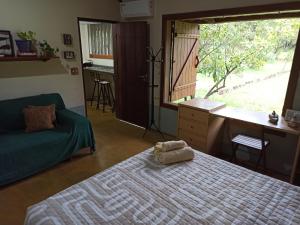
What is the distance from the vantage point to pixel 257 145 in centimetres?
261

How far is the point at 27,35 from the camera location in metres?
3.02

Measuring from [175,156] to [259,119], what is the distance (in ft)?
4.44

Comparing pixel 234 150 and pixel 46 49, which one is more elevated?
pixel 46 49

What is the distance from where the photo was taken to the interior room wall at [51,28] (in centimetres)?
296

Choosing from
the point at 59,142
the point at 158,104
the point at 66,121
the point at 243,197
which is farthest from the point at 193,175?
the point at 158,104

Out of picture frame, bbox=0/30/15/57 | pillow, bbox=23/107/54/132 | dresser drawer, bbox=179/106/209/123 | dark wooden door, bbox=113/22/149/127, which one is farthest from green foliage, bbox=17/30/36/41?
dresser drawer, bbox=179/106/209/123

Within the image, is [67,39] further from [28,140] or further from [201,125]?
[201,125]

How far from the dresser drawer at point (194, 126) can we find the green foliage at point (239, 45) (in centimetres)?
174

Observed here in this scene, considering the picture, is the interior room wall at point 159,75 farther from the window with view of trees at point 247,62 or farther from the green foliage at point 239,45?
the green foliage at point 239,45

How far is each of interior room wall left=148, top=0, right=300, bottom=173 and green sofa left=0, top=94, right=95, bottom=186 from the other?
1.47m

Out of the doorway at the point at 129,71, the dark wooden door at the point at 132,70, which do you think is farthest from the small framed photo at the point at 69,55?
the dark wooden door at the point at 132,70

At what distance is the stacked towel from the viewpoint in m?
1.92

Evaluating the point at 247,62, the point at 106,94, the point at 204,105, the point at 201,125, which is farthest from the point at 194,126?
the point at 106,94

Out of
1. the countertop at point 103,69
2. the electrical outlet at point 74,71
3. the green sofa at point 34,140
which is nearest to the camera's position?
the green sofa at point 34,140
